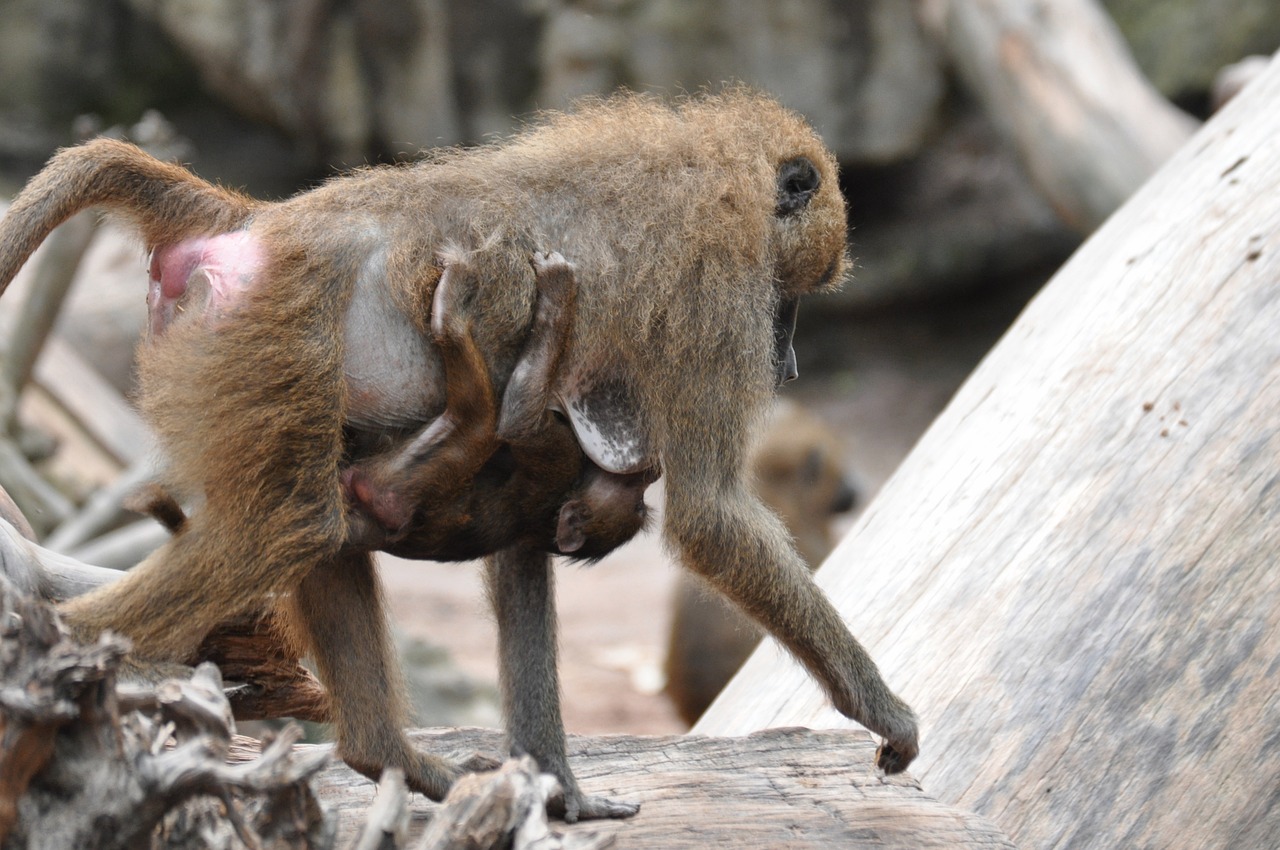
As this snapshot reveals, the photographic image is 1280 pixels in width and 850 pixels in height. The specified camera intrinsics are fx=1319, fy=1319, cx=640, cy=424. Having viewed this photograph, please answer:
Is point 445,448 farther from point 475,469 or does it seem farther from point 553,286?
point 553,286

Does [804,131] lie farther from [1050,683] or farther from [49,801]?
[49,801]

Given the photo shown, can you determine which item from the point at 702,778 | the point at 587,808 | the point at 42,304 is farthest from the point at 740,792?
the point at 42,304

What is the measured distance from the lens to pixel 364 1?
9977mm

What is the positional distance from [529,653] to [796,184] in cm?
122

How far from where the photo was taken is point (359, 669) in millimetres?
2680

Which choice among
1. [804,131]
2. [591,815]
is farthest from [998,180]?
[591,815]

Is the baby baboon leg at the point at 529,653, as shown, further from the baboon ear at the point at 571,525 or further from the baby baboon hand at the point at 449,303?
the baby baboon hand at the point at 449,303

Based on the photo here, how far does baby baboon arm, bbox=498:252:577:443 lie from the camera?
253cm

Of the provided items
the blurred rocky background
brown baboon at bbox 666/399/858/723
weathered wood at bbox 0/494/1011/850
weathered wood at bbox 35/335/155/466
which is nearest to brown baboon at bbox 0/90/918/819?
weathered wood at bbox 0/494/1011/850

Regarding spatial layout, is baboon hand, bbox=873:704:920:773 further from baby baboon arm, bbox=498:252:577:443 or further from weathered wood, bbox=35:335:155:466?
weathered wood, bbox=35:335:155:466

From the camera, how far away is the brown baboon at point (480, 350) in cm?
233

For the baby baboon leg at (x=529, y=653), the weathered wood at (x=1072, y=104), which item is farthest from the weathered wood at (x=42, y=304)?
the weathered wood at (x=1072, y=104)

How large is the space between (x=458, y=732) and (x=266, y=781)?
1219mm

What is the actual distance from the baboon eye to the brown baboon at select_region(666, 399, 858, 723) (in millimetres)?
3364
